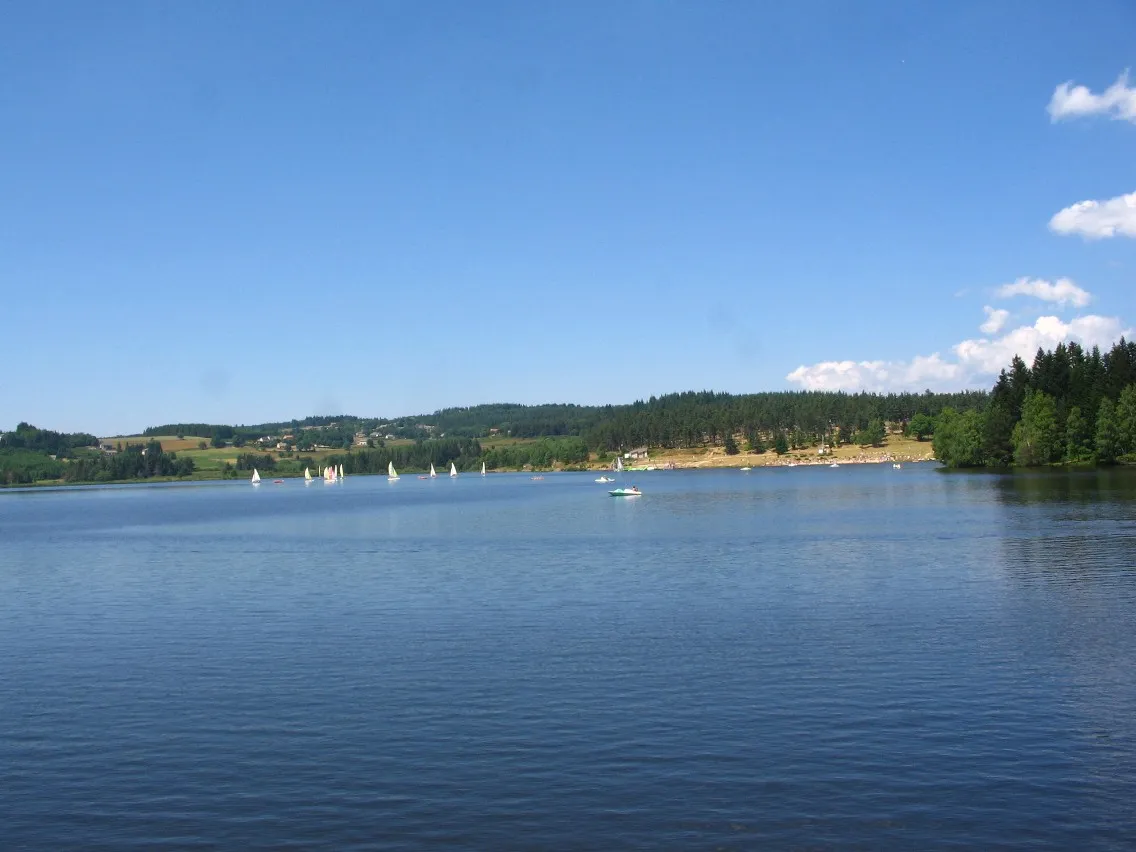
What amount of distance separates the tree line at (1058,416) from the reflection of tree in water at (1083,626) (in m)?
69.5

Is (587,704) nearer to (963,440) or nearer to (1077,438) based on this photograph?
(1077,438)

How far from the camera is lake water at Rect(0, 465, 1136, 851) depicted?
18078 mm

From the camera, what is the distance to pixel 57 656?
34.2 metres

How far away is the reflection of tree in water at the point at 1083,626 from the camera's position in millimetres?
20984

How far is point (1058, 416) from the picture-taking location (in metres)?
148

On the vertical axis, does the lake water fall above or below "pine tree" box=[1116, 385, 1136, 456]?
below

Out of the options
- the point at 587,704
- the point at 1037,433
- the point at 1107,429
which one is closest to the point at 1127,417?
the point at 1107,429

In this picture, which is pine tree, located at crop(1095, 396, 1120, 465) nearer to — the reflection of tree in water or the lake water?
the reflection of tree in water

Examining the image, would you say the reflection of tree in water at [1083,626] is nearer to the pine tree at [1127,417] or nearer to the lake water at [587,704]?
the lake water at [587,704]

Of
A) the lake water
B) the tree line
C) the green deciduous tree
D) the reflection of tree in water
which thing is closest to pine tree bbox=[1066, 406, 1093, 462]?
the tree line

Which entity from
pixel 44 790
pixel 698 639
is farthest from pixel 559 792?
pixel 698 639

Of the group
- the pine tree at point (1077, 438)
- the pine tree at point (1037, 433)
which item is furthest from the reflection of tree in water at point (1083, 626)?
the pine tree at point (1037, 433)

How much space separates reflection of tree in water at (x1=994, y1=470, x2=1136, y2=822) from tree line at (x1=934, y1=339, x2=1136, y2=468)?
2737 inches

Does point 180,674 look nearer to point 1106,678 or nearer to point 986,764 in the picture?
point 986,764
